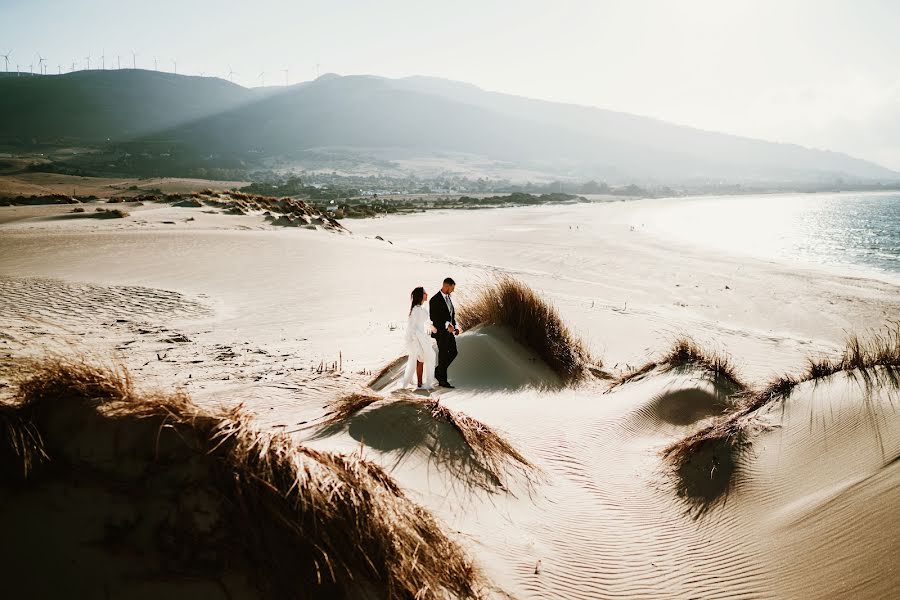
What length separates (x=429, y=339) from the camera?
22.7 ft

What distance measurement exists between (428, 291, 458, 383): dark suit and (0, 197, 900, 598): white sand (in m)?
0.43

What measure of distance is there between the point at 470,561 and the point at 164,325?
9.52 meters

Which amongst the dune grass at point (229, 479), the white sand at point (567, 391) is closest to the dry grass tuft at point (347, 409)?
the white sand at point (567, 391)

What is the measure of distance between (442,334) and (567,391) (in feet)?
6.46

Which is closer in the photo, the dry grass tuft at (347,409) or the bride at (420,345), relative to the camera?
the dry grass tuft at (347,409)

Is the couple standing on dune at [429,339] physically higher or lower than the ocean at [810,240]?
lower

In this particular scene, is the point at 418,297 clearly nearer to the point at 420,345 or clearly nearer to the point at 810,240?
the point at 420,345

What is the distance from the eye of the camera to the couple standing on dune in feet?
22.6

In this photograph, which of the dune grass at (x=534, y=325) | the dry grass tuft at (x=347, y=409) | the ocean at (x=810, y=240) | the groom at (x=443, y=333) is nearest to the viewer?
the dry grass tuft at (x=347, y=409)

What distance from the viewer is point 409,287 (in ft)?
55.7

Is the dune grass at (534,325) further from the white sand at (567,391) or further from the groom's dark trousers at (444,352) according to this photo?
the groom's dark trousers at (444,352)

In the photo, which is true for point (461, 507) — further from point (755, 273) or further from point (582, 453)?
point (755, 273)

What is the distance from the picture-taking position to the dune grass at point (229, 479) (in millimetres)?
2240

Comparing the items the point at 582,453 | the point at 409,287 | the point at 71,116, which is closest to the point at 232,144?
the point at 71,116
